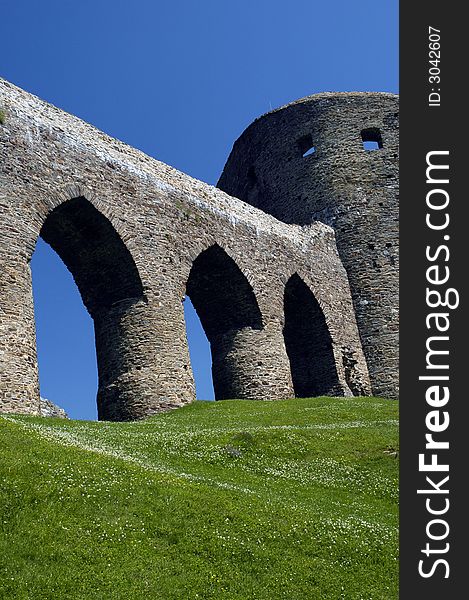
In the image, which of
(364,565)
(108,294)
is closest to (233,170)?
(108,294)

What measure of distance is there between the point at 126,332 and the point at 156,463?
11.2m

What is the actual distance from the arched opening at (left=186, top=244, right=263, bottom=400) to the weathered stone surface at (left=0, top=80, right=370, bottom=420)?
2.2 inches

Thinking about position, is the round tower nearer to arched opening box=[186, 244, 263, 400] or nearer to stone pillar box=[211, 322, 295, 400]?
stone pillar box=[211, 322, 295, 400]

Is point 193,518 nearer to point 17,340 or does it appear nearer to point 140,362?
point 17,340

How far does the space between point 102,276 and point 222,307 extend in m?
6.67

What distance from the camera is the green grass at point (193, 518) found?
9891 millimetres

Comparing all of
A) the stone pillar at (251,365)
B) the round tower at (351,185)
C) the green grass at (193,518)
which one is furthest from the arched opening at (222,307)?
the green grass at (193,518)

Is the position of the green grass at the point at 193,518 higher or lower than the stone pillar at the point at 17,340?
lower

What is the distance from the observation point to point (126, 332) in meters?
25.4

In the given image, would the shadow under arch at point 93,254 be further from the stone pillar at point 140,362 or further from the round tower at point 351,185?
the round tower at point 351,185

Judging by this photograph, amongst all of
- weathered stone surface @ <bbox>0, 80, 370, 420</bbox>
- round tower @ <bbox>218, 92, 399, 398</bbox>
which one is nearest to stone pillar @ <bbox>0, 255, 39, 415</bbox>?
weathered stone surface @ <bbox>0, 80, 370, 420</bbox>

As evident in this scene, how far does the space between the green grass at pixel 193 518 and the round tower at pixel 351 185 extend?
2082 cm

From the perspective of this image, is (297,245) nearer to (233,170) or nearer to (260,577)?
(233,170)

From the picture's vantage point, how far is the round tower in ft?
122
